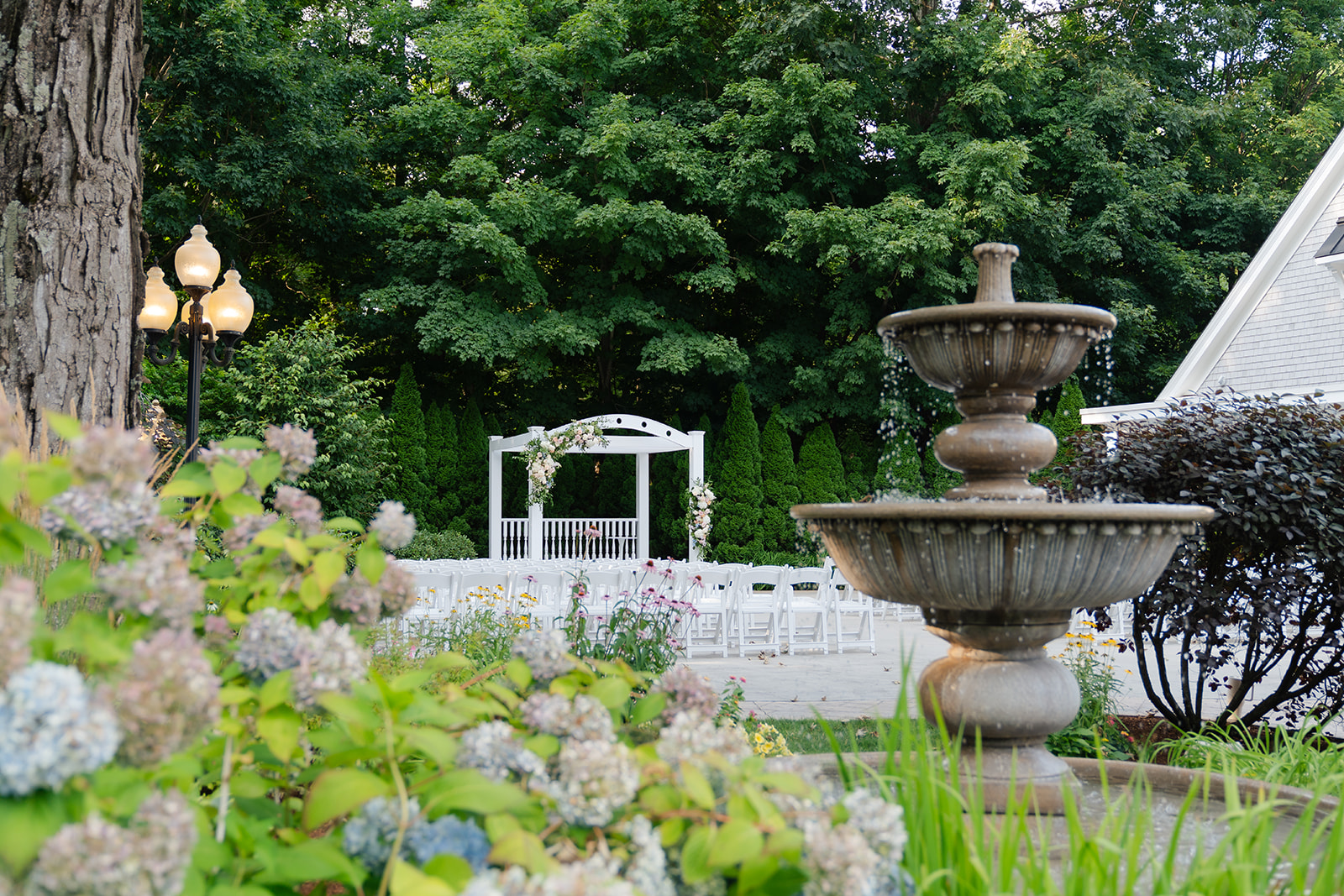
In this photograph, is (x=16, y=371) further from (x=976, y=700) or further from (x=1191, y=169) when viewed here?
(x=1191, y=169)

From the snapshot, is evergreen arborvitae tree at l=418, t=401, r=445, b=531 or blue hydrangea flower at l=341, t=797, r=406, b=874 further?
evergreen arborvitae tree at l=418, t=401, r=445, b=531

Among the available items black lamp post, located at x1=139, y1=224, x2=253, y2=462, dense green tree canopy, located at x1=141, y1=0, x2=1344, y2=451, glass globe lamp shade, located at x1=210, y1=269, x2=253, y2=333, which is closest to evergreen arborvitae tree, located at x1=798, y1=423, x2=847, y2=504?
dense green tree canopy, located at x1=141, y1=0, x2=1344, y2=451

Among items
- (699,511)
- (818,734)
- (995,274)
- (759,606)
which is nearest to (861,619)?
(759,606)

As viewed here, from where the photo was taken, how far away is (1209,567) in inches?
186

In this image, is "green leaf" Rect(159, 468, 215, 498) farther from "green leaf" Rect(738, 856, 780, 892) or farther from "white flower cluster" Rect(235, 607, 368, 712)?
"green leaf" Rect(738, 856, 780, 892)

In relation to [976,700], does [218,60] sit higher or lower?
higher

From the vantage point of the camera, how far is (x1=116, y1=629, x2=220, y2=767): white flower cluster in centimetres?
101

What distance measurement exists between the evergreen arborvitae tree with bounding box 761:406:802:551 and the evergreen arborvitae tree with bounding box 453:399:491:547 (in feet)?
16.7

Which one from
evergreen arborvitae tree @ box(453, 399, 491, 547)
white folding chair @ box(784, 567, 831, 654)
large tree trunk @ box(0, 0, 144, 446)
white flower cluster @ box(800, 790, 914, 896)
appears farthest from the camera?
evergreen arborvitae tree @ box(453, 399, 491, 547)

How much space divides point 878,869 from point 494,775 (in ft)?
1.74

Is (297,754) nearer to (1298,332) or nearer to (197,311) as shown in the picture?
(197,311)

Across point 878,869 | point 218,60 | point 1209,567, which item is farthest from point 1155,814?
point 218,60

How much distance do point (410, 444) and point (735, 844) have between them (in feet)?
52.0

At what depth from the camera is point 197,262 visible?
6.99 metres
